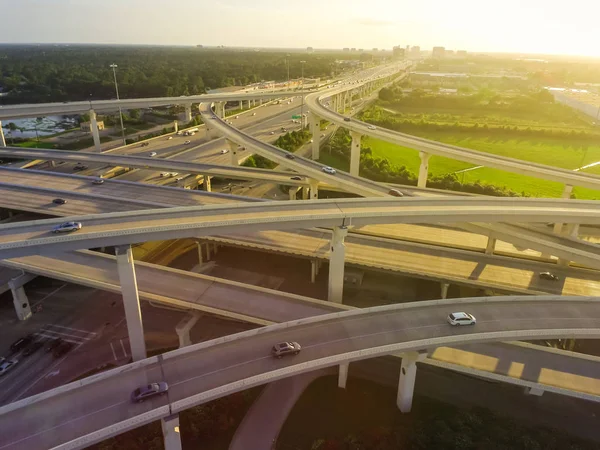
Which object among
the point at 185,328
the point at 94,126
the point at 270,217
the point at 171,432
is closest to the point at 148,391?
the point at 171,432

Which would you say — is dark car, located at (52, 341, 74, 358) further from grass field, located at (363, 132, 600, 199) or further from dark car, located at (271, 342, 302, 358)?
grass field, located at (363, 132, 600, 199)

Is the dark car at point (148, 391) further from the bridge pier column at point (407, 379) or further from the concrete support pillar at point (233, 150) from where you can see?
the concrete support pillar at point (233, 150)

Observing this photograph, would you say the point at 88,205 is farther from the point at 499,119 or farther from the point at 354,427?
the point at 499,119

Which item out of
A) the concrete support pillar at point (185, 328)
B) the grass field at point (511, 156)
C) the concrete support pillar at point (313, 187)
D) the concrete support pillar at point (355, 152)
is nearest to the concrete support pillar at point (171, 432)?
the concrete support pillar at point (185, 328)

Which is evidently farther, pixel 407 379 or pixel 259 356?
pixel 407 379

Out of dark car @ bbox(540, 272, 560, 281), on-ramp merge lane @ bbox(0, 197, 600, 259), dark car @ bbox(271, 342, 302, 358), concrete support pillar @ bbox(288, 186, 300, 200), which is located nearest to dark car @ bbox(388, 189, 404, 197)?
on-ramp merge lane @ bbox(0, 197, 600, 259)

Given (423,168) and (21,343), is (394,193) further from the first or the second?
(21,343)

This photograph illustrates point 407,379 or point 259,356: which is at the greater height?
point 259,356
